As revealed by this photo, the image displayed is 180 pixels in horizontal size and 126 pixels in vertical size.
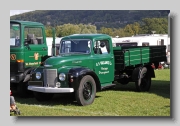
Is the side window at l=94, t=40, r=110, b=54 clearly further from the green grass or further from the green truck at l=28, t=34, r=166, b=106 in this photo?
the green grass

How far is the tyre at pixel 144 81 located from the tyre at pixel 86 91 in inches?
103

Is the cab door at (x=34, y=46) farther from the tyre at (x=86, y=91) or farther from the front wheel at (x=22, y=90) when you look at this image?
the tyre at (x=86, y=91)

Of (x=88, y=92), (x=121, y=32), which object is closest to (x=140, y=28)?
(x=121, y=32)

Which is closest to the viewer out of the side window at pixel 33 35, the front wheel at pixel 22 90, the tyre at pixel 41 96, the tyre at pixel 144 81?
the tyre at pixel 41 96

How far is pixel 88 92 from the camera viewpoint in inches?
323

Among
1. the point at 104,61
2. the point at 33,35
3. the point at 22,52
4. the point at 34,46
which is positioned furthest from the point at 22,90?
the point at 104,61

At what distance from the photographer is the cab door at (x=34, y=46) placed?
9398 millimetres

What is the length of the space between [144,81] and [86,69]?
3.34m

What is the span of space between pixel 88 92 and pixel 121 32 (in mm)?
24722

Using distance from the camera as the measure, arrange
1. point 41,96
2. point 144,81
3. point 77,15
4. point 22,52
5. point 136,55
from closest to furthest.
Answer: point 41,96, point 22,52, point 136,55, point 144,81, point 77,15

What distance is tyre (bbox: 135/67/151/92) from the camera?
10489mm

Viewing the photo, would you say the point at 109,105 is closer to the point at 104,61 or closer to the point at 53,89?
the point at 104,61

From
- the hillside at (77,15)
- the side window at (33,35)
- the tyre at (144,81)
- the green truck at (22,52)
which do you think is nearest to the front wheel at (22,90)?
the green truck at (22,52)

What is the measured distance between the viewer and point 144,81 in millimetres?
10828
